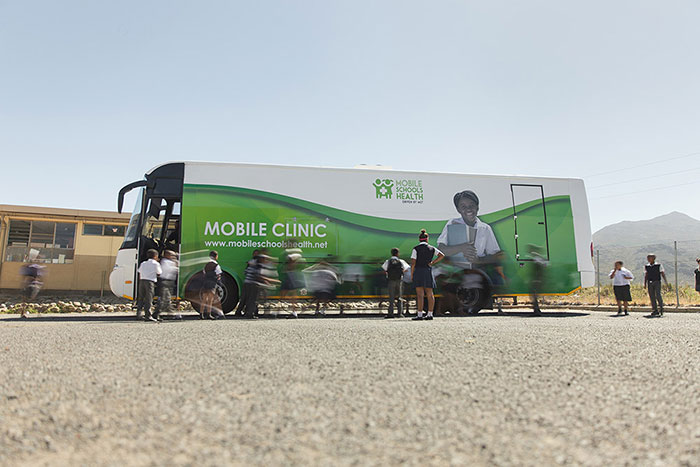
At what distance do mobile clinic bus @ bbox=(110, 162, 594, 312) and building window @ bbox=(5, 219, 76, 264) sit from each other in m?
10.3

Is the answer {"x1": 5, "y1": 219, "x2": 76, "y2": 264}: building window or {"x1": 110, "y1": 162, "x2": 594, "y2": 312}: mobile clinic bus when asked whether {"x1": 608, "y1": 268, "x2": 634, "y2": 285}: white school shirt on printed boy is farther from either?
{"x1": 5, "y1": 219, "x2": 76, "y2": 264}: building window

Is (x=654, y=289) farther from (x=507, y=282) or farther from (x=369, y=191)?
(x=369, y=191)

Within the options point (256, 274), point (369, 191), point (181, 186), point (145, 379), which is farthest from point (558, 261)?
point (145, 379)

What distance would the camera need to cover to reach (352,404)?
2.79 metres

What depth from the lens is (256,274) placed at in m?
10.7

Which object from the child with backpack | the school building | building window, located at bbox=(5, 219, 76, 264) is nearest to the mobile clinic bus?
the child with backpack

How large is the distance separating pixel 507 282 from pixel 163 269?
315 inches

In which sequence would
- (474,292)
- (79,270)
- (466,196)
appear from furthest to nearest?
(79,270), (466,196), (474,292)

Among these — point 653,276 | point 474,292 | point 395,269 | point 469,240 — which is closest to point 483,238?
point 469,240

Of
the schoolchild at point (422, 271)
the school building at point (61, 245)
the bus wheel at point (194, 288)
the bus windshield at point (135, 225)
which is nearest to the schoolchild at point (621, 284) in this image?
the schoolchild at point (422, 271)

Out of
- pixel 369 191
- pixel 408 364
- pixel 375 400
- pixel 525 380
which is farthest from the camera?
pixel 369 191

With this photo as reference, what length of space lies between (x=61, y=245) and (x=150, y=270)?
1224cm

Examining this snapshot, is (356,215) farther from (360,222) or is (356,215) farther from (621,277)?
(621,277)

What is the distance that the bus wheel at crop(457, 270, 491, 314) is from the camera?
12047mm
